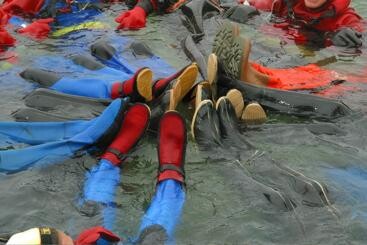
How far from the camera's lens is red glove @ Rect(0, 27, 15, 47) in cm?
510

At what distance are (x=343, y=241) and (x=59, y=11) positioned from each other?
16.0ft

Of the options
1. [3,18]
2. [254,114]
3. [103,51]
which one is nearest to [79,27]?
[3,18]

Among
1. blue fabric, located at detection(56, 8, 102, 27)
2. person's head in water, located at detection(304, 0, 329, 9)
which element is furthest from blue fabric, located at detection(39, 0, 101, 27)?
person's head in water, located at detection(304, 0, 329, 9)

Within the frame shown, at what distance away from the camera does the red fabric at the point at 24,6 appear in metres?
5.89

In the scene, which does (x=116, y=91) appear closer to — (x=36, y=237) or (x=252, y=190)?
(x=252, y=190)

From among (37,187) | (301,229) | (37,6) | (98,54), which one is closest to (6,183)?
(37,187)

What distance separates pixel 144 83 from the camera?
340cm

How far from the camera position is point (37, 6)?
19.4 feet

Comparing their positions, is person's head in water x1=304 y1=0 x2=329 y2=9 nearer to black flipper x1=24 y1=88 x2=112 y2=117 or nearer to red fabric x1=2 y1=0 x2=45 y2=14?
black flipper x1=24 y1=88 x2=112 y2=117

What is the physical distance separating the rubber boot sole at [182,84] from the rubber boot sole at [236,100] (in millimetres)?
292

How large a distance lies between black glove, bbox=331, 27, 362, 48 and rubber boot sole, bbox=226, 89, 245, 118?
2.34 m

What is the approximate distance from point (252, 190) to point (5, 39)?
3.60 metres

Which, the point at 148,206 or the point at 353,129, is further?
the point at 353,129

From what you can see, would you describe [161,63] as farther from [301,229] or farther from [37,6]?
[301,229]
